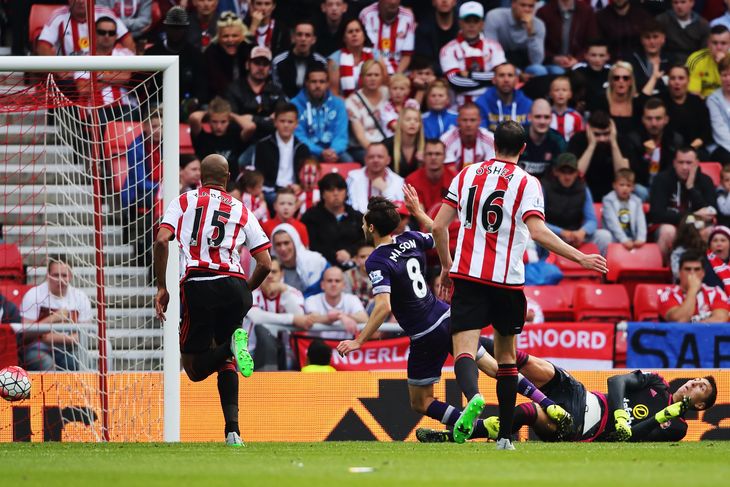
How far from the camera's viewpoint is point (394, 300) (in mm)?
10234

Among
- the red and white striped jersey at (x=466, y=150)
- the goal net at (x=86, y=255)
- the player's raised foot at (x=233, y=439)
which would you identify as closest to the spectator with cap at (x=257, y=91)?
the goal net at (x=86, y=255)

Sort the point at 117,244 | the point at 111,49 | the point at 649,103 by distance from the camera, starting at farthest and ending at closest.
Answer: the point at 649,103
the point at 111,49
the point at 117,244

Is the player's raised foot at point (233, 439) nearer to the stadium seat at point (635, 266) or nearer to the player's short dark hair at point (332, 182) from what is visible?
the player's short dark hair at point (332, 182)

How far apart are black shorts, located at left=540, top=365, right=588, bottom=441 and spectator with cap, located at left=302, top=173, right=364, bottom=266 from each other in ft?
17.6

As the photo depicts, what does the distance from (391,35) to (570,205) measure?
367 centimetres

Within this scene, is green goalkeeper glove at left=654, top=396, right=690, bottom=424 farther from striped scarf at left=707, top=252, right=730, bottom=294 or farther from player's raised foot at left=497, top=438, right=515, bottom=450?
striped scarf at left=707, top=252, right=730, bottom=294

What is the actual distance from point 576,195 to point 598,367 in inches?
111

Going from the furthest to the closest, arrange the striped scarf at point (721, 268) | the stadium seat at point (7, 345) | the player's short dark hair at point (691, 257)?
the striped scarf at point (721, 268) → the player's short dark hair at point (691, 257) → the stadium seat at point (7, 345)

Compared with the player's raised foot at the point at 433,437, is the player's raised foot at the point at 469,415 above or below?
above

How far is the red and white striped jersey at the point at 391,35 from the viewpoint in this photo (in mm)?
18172

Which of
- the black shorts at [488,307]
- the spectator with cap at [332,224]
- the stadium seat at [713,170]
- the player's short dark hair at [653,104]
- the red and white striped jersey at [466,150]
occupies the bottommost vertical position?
the black shorts at [488,307]

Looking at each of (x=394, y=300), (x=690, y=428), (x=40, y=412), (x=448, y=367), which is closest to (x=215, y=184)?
(x=394, y=300)

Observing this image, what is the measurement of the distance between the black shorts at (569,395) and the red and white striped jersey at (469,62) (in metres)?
7.64

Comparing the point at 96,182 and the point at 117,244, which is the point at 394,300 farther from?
the point at 117,244
